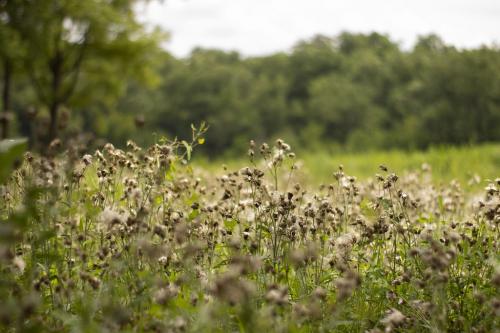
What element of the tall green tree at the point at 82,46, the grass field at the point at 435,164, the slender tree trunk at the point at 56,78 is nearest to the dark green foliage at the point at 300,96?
the tall green tree at the point at 82,46

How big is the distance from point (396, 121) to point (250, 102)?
62.8 feet

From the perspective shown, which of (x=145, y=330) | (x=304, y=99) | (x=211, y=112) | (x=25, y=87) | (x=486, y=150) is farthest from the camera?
(x=304, y=99)

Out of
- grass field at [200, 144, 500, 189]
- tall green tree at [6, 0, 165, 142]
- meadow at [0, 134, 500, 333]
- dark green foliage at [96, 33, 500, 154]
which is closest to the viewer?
meadow at [0, 134, 500, 333]

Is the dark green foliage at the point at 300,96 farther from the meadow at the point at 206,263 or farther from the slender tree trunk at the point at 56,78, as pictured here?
the meadow at the point at 206,263

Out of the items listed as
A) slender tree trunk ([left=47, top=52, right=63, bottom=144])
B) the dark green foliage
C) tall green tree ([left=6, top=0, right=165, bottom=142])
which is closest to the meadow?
tall green tree ([left=6, top=0, right=165, bottom=142])

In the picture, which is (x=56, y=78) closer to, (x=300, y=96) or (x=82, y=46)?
(x=82, y=46)

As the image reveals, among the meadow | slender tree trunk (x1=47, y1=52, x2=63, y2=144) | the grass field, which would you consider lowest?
the grass field

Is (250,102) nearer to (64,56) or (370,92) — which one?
(370,92)

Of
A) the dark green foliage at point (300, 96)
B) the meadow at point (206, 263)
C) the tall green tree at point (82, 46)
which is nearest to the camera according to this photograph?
the meadow at point (206, 263)

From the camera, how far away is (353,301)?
144 inches

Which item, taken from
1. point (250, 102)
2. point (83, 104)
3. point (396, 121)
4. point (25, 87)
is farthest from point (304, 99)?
point (83, 104)

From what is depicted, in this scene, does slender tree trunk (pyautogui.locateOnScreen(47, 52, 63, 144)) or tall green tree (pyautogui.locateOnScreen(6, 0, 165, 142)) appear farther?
slender tree trunk (pyautogui.locateOnScreen(47, 52, 63, 144))

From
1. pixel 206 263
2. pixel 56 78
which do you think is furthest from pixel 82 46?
pixel 206 263

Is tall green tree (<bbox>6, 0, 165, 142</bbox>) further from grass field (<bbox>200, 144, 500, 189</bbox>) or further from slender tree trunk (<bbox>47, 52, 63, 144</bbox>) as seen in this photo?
grass field (<bbox>200, 144, 500, 189</bbox>)
